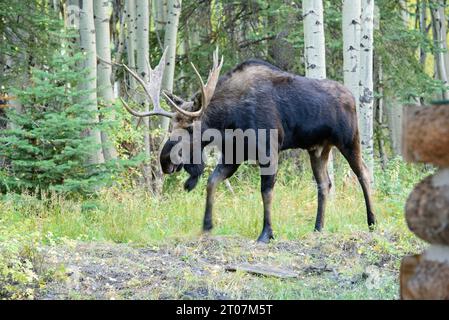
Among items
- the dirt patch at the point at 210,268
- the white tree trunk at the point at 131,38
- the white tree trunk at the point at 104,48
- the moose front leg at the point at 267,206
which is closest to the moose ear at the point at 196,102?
the moose front leg at the point at 267,206

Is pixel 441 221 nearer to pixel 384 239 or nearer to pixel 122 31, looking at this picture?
pixel 384 239

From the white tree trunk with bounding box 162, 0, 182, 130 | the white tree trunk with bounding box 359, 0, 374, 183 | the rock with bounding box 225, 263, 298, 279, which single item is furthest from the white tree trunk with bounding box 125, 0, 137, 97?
the rock with bounding box 225, 263, 298, 279

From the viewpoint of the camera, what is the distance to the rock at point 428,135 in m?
2.92

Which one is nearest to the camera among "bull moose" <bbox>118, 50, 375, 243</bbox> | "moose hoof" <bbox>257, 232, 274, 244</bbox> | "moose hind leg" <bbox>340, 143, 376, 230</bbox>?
"moose hoof" <bbox>257, 232, 274, 244</bbox>

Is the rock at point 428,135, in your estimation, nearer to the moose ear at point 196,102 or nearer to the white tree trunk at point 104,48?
the moose ear at point 196,102

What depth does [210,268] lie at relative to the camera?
7.20m

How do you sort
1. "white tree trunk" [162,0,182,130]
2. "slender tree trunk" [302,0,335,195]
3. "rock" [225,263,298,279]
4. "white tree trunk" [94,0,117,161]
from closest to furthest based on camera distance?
1. "rock" [225,263,298,279]
2. "slender tree trunk" [302,0,335,195]
3. "white tree trunk" [94,0,117,161]
4. "white tree trunk" [162,0,182,130]

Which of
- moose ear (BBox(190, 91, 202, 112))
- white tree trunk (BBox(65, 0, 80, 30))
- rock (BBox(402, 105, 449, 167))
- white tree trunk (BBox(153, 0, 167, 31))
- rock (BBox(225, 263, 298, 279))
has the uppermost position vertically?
white tree trunk (BBox(153, 0, 167, 31))

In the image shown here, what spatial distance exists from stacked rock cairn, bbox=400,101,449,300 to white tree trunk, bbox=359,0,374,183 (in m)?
9.28

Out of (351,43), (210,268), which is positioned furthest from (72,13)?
(210,268)

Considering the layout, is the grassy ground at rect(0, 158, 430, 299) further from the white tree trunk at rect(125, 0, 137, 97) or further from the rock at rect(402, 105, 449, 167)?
the white tree trunk at rect(125, 0, 137, 97)

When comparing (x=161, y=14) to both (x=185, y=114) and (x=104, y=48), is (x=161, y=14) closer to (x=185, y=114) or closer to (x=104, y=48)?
(x=104, y=48)

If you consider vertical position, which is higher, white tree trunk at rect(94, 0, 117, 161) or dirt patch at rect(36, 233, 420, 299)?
white tree trunk at rect(94, 0, 117, 161)

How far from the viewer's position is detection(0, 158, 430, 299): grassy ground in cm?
637
